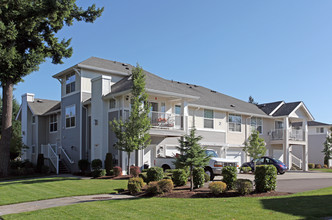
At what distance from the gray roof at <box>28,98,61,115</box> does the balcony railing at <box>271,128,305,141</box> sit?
21.8 meters

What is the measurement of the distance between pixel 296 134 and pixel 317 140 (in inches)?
533

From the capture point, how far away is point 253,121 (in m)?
34.9

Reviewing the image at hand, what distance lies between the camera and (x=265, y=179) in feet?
42.5

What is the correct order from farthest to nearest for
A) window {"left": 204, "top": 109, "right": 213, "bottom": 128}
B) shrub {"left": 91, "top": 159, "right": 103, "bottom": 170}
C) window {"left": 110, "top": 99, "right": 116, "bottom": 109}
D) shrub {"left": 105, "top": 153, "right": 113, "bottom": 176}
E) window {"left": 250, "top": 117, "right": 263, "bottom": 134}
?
window {"left": 250, "top": 117, "right": 263, "bottom": 134} → window {"left": 204, "top": 109, "right": 213, "bottom": 128} → window {"left": 110, "top": 99, "right": 116, "bottom": 109} → shrub {"left": 91, "top": 159, "right": 103, "bottom": 170} → shrub {"left": 105, "top": 153, "right": 113, "bottom": 176}

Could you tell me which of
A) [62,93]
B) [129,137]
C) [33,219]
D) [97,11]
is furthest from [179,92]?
[33,219]

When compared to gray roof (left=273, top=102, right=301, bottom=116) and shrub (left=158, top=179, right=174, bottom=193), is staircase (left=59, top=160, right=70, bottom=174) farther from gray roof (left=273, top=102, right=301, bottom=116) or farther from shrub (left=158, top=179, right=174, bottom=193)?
gray roof (left=273, top=102, right=301, bottom=116)

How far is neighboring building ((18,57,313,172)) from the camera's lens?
24984 millimetres

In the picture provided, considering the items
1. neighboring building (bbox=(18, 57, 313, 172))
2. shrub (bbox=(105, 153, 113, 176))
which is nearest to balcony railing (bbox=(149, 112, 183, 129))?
neighboring building (bbox=(18, 57, 313, 172))

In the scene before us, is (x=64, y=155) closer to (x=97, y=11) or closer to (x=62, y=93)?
(x=62, y=93)

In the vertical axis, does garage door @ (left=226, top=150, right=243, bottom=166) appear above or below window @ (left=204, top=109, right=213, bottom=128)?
below

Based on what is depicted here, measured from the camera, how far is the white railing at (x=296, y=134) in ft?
117

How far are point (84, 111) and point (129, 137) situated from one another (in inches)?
326

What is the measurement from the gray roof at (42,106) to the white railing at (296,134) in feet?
77.1

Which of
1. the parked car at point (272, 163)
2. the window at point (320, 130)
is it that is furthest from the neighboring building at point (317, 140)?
the parked car at point (272, 163)
